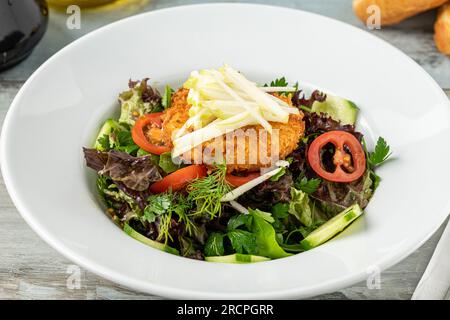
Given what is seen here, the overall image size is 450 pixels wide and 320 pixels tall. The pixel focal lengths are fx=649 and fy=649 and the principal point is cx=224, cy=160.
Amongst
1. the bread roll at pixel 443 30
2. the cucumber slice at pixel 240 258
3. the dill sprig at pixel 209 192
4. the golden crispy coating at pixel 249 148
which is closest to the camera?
the cucumber slice at pixel 240 258

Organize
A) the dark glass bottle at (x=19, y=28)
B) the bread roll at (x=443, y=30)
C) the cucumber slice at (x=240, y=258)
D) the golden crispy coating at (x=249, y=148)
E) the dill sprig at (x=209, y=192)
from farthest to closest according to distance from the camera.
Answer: the bread roll at (x=443, y=30), the dark glass bottle at (x=19, y=28), the golden crispy coating at (x=249, y=148), the dill sprig at (x=209, y=192), the cucumber slice at (x=240, y=258)

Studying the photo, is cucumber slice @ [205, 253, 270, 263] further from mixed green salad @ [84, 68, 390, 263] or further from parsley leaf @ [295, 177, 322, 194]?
parsley leaf @ [295, 177, 322, 194]

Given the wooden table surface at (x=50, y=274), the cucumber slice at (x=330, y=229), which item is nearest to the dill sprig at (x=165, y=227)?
the wooden table surface at (x=50, y=274)

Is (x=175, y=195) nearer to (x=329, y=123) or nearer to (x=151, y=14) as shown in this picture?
(x=329, y=123)

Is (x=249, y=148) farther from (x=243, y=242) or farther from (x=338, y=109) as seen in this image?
(x=338, y=109)

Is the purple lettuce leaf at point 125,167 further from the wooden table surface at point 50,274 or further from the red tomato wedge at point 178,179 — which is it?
the wooden table surface at point 50,274

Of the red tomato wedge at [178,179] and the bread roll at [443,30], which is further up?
the bread roll at [443,30]

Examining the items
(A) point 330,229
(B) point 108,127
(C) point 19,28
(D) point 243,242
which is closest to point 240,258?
(D) point 243,242
